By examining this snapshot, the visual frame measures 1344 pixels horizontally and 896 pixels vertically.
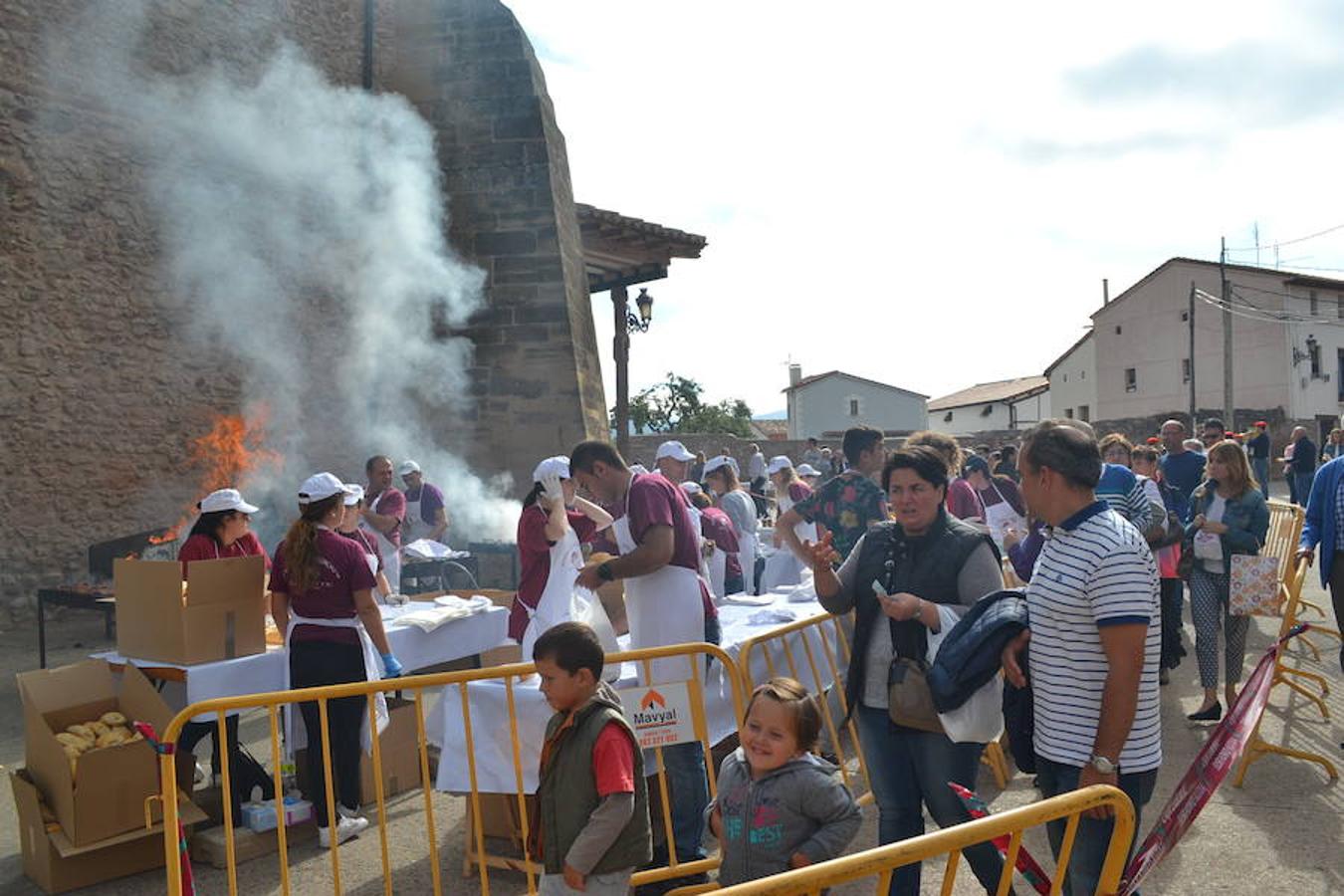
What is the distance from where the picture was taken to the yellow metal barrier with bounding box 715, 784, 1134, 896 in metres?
1.80

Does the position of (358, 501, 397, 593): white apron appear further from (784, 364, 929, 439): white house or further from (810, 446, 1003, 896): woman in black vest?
(784, 364, 929, 439): white house

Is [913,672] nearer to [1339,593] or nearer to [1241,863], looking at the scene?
[1241,863]

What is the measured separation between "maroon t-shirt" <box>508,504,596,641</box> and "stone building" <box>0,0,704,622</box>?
752 cm

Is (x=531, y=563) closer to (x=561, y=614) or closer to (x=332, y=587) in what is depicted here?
(x=561, y=614)

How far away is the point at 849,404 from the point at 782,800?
2353 inches

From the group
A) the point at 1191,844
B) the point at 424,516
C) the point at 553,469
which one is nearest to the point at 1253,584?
the point at 1191,844

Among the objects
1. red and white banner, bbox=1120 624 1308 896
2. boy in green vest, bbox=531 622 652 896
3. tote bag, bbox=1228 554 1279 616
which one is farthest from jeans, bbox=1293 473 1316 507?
boy in green vest, bbox=531 622 652 896

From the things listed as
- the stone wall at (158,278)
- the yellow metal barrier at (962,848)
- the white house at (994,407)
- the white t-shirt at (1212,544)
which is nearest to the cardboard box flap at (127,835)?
the yellow metal barrier at (962,848)

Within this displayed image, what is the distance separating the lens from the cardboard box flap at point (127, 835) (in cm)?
418

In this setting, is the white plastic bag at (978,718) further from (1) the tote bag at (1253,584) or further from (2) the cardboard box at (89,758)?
(1) the tote bag at (1253,584)

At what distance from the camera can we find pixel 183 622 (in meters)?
4.64

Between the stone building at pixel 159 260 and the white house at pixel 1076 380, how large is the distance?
42981 millimetres

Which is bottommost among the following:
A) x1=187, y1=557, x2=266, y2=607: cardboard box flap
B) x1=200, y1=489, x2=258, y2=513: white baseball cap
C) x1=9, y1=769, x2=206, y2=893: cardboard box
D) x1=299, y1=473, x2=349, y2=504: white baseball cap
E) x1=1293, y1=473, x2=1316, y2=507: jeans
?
x1=9, y1=769, x2=206, y2=893: cardboard box

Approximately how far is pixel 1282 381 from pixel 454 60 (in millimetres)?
A: 39703
